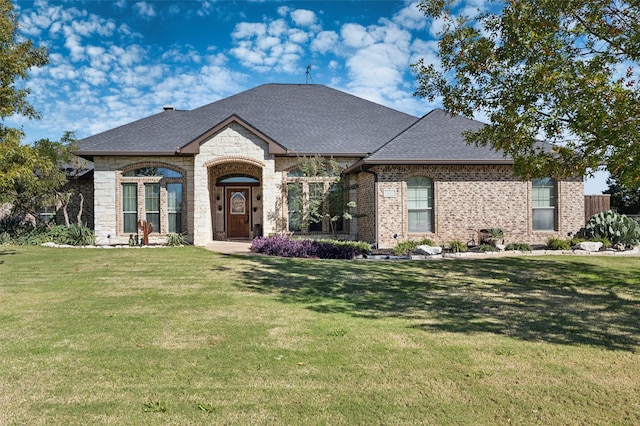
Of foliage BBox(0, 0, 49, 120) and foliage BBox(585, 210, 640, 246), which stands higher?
foliage BBox(0, 0, 49, 120)

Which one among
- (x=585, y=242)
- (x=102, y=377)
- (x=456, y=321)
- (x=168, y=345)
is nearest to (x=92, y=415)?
(x=102, y=377)

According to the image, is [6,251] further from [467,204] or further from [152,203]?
[467,204]

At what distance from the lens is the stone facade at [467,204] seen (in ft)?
52.2

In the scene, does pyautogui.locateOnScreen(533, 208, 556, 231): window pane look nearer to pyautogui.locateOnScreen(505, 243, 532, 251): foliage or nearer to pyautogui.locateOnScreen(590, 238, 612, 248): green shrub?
pyautogui.locateOnScreen(590, 238, 612, 248): green shrub

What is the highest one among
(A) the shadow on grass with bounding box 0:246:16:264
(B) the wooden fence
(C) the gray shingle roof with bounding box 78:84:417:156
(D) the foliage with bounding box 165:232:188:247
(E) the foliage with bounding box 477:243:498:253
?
(C) the gray shingle roof with bounding box 78:84:417:156

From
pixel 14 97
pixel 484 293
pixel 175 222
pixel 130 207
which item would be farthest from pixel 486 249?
pixel 14 97

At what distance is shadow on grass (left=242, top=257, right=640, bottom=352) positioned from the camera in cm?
601

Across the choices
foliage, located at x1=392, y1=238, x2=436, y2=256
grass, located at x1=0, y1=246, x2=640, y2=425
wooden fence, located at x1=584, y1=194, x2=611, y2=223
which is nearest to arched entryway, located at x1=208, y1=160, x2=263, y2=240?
foliage, located at x1=392, y1=238, x2=436, y2=256

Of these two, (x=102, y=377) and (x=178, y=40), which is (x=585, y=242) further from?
(x=178, y=40)

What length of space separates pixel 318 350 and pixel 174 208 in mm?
14683

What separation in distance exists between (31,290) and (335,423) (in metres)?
7.85

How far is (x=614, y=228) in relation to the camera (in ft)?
51.7

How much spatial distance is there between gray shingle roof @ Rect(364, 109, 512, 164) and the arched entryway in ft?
21.8

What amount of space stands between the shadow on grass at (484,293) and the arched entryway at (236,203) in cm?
791
